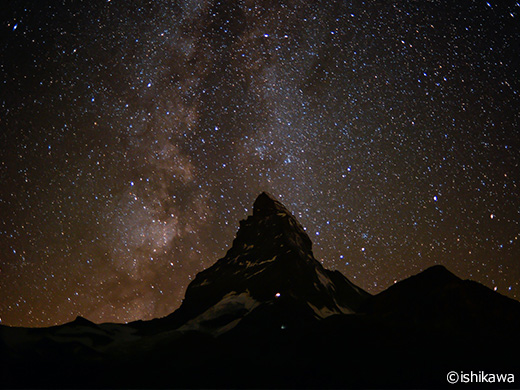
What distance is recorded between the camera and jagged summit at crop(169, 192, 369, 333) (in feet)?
153

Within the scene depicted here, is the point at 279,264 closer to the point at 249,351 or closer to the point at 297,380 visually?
the point at 249,351

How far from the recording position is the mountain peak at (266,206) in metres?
68.1

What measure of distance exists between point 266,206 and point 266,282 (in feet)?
71.0

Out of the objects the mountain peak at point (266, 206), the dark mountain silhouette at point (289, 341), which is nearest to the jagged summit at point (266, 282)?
the mountain peak at point (266, 206)

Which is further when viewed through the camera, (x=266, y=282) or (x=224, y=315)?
(x=266, y=282)

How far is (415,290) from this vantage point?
4628 cm

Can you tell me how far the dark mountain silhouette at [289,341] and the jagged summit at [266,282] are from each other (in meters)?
0.24

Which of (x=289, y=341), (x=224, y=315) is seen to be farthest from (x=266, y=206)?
(x=289, y=341)

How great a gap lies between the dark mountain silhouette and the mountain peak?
14.0m

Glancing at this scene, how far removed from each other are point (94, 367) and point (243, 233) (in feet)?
126

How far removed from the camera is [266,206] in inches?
2746

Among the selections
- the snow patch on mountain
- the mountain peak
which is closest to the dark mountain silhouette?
the snow patch on mountain

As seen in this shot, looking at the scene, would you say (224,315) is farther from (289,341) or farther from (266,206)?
(266,206)

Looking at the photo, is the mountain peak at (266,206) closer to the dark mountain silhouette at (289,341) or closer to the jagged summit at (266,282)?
the jagged summit at (266,282)
